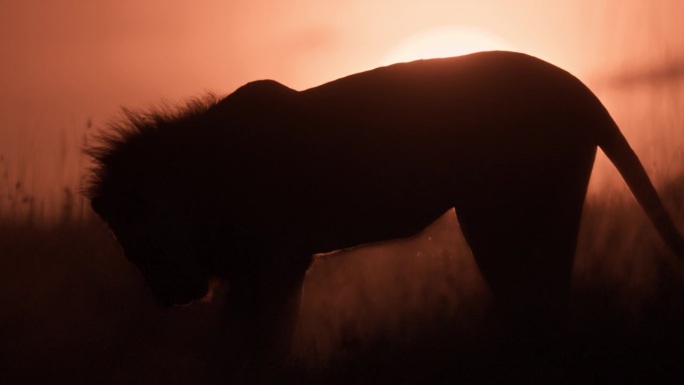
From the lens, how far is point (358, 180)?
14.8 ft

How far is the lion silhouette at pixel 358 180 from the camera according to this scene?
427cm

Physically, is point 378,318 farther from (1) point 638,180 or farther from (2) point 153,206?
(1) point 638,180

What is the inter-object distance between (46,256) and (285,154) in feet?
7.81

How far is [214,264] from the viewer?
185 inches

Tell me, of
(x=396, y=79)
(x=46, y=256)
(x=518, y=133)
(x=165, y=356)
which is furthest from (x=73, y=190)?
(x=518, y=133)

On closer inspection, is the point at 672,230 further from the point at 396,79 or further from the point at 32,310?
the point at 32,310

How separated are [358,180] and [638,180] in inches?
46.9

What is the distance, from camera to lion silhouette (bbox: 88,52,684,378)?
4270 mm

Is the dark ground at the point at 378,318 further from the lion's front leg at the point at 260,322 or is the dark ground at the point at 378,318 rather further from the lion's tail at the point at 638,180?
the lion's tail at the point at 638,180

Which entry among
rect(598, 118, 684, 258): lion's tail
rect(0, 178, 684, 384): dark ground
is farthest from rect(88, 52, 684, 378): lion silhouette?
rect(0, 178, 684, 384): dark ground

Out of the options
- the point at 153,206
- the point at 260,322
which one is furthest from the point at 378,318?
the point at 153,206

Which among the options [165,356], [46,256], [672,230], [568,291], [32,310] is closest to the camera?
[568,291]

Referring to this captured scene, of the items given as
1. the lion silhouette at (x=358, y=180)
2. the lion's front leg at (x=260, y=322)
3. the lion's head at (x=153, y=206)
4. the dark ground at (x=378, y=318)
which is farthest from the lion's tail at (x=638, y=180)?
the lion's head at (x=153, y=206)

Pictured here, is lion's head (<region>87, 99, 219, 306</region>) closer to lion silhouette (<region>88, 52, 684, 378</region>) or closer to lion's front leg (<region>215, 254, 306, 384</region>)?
lion silhouette (<region>88, 52, 684, 378</region>)
